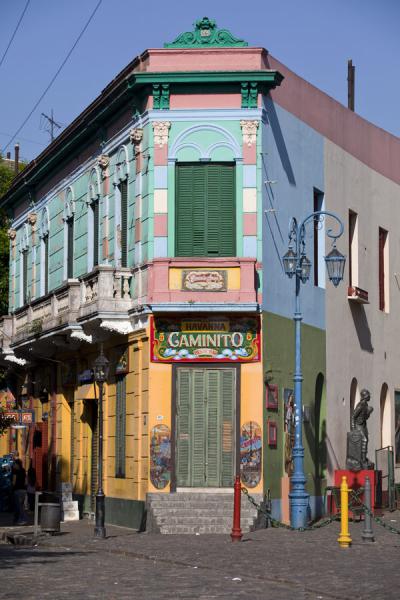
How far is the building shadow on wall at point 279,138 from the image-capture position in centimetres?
2814

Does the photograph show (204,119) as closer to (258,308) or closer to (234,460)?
(258,308)

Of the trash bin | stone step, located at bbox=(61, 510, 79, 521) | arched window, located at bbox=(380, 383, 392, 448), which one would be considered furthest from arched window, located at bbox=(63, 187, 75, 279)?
the trash bin

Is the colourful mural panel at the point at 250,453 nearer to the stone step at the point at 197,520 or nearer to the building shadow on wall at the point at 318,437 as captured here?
the stone step at the point at 197,520

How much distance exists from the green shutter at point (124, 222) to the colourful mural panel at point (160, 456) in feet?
13.8

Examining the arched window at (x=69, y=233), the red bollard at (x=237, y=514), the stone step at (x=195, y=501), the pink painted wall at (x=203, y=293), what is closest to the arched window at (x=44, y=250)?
the arched window at (x=69, y=233)

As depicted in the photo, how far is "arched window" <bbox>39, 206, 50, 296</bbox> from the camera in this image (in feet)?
123

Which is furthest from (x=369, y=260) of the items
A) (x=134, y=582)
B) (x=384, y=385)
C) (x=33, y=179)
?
(x=134, y=582)

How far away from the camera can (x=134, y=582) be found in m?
17.3

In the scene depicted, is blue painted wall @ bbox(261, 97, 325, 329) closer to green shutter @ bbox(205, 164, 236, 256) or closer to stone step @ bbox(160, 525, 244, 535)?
green shutter @ bbox(205, 164, 236, 256)

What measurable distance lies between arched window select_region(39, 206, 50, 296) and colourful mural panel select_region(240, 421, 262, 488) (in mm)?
11993

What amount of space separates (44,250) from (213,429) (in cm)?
1245

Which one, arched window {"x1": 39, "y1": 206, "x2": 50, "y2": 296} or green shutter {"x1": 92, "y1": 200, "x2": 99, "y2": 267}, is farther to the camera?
arched window {"x1": 39, "y1": 206, "x2": 50, "y2": 296}

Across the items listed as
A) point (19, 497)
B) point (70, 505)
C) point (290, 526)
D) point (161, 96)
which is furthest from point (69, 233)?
point (290, 526)

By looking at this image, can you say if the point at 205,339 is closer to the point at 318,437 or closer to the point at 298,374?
the point at 298,374
